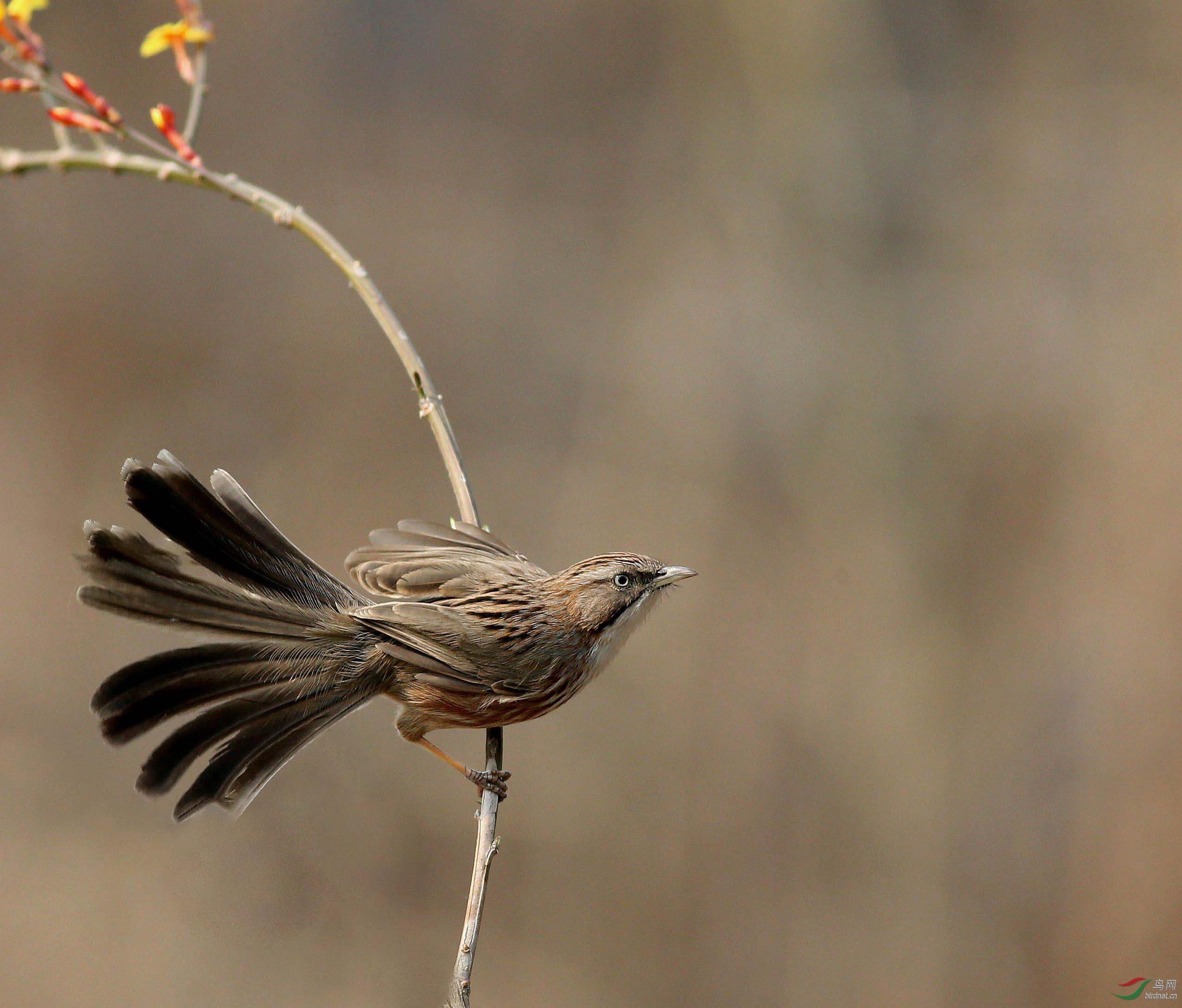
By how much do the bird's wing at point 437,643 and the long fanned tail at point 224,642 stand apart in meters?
0.16

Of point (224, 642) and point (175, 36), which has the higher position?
point (175, 36)

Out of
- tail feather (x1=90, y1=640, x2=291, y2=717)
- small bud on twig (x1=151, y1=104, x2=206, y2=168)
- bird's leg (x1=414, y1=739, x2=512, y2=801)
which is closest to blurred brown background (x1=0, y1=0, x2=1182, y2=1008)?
bird's leg (x1=414, y1=739, x2=512, y2=801)

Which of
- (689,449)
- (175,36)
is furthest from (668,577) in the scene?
(689,449)

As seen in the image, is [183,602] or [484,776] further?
[484,776]

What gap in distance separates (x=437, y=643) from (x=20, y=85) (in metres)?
2.08

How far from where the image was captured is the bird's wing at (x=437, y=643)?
3.62 meters

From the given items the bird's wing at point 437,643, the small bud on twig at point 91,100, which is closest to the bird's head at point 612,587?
the bird's wing at point 437,643

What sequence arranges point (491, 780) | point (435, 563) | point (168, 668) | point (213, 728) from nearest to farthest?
point (168, 668)
point (213, 728)
point (491, 780)
point (435, 563)

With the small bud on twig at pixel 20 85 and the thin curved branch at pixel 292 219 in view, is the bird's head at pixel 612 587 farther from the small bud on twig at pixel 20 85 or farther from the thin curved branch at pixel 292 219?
the small bud on twig at pixel 20 85

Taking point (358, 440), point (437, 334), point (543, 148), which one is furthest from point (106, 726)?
point (543, 148)

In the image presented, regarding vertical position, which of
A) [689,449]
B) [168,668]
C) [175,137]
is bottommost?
[168,668]

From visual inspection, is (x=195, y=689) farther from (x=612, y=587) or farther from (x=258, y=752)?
(x=612, y=587)

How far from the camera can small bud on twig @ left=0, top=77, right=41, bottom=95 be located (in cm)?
287

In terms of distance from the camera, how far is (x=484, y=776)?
3725mm
